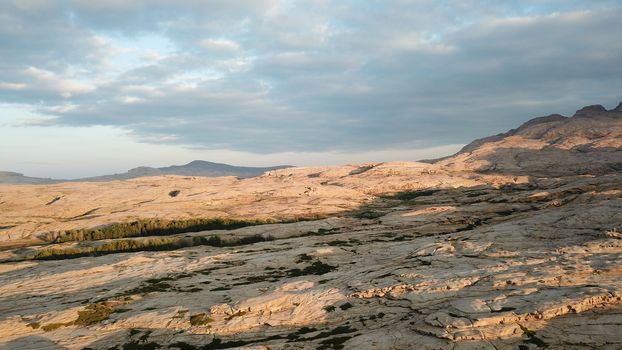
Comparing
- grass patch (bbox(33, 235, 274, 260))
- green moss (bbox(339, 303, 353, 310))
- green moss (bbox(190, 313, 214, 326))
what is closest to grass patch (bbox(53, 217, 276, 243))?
grass patch (bbox(33, 235, 274, 260))

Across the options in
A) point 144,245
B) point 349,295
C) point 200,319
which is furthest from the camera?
point 144,245

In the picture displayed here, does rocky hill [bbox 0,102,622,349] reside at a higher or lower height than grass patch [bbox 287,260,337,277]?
higher

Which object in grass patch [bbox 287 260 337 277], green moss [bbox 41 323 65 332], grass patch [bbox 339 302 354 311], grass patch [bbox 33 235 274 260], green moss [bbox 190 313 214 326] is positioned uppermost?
grass patch [bbox 339 302 354 311]

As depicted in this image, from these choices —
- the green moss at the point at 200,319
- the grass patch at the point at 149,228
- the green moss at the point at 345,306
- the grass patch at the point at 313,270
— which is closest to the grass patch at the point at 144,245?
the grass patch at the point at 149,228

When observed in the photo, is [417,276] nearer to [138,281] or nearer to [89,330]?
[89,330]

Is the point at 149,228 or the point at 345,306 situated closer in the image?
the point at 345,306

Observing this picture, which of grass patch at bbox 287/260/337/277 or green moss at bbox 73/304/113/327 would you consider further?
grass patch at bbox 287/260/337/277

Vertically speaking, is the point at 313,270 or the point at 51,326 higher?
the point at 51,326

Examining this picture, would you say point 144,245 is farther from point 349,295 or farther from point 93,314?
point 349,295

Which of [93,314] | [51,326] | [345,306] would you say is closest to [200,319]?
[93,314]

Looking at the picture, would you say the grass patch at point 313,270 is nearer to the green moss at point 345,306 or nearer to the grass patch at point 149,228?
the green moss at point 345,306

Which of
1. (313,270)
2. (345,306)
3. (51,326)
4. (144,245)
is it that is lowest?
(144,245)

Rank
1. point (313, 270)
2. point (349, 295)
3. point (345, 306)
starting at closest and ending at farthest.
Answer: point (345, 306)
point (349, 295)
point (313, 270)

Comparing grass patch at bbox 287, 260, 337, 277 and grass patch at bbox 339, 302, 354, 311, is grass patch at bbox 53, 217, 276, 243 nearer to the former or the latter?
grass patch at bbox 287, 260, 337, 277
